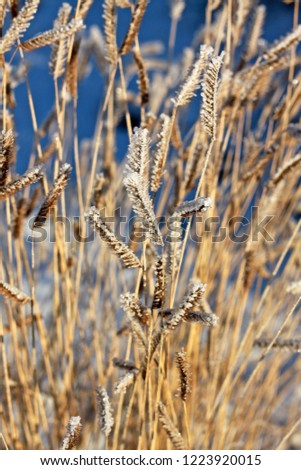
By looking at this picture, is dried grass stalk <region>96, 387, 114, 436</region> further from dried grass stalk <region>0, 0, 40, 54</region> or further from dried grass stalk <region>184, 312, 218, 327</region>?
dried grass stalk <region>0, 0, 40, 54</region>

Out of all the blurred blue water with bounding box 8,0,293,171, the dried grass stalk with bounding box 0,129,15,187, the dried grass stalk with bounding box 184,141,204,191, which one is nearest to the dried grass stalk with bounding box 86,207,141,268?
the dried grass stalk with bounding box 0,129,15,187

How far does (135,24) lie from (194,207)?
14.7 inches

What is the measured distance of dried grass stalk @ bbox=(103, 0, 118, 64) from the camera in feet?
2.83

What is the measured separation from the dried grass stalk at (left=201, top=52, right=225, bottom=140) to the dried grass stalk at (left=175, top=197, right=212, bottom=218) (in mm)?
103

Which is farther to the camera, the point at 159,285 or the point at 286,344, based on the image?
the point at 286,344

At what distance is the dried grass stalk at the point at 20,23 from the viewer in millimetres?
717

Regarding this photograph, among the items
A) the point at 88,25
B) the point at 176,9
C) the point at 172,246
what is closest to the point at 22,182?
the point at 172,246

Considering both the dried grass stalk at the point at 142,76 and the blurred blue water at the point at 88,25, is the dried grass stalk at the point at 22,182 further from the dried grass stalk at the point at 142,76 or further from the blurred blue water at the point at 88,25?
the blurred blue water at the point at 88,25

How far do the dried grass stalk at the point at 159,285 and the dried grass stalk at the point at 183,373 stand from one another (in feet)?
0.20

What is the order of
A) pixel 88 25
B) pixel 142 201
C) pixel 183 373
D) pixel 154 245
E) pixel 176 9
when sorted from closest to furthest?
1. pixel 142 201
2. pixel 183 373
3. pixel 154 245
4. pixel 176 9
5. pixel 88 25

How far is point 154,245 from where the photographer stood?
2.63ft

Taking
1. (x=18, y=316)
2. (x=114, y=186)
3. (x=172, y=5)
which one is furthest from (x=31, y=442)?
(x=172, y=5)

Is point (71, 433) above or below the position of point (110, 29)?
below

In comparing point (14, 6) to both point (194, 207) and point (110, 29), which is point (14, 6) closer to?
point (110, 29)
